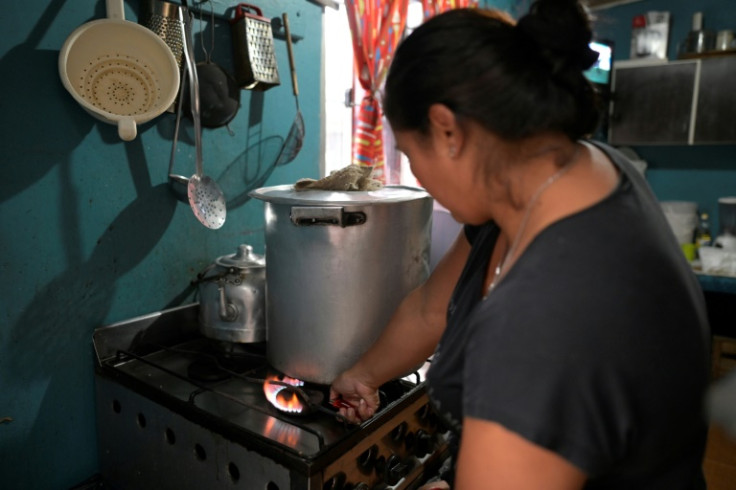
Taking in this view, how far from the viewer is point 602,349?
484 millimetres

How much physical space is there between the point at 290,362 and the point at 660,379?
2.15 feet

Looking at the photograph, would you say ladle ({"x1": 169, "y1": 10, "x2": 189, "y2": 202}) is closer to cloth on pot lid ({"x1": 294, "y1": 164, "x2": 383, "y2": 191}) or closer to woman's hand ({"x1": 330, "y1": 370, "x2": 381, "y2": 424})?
cloth on pot lid ({"x1": 294, "y1": 164, "x2": 383, "y2": 191})

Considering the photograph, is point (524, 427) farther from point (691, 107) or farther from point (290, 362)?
point (691, 107)

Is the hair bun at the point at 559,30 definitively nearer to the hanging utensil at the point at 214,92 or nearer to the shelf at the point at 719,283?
the hanging utensil at the point at 214,92

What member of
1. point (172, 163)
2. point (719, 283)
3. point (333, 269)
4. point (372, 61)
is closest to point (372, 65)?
point (372, 61)

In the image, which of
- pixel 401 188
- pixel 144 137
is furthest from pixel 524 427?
pixel 144 137

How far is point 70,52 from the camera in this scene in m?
0.98

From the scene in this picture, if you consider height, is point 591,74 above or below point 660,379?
above

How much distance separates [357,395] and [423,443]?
220mm

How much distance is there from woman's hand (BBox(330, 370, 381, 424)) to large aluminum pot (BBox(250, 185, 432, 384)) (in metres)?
0.04

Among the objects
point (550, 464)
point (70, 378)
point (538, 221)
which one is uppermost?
point (538, 221)

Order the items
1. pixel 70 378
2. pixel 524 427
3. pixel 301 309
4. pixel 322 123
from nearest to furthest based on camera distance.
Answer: pixel 524 427 → pixel 301 309 → pixel 70 378 → pixel 322 123

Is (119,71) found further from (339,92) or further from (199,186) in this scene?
(339,92)

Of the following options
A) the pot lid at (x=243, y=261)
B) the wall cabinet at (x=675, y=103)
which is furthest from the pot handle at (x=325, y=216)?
the wall cabinet at (x=675, y=103)
